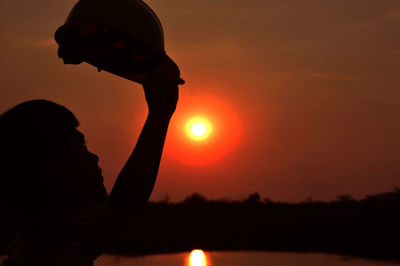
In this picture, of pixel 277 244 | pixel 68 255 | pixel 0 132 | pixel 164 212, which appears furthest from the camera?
pixel 277 244

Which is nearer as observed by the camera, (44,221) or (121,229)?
(44,221)

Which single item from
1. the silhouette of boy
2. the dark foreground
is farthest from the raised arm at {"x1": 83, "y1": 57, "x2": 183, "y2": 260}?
the dark foreground

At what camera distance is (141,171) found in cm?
179

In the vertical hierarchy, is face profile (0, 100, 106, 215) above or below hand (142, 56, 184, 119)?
below

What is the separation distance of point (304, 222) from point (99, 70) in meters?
40.6

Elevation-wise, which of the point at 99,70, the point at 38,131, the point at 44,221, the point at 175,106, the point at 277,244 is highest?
the point at 277,244

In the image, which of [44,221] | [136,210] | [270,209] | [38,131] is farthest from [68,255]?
[270,209]

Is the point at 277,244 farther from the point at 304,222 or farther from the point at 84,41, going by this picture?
the point at 84,41

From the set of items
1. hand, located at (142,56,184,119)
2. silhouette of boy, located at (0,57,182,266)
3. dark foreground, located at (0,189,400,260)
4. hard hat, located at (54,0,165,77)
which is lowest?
silhouette of boy, located at (0,57,182,266)

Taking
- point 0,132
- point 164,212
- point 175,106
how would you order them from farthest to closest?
point 164,212, point 175,106, point 0,132

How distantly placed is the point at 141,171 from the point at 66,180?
0.24 metres

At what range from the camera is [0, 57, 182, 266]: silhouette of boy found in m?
1.69

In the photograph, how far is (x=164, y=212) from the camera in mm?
36156

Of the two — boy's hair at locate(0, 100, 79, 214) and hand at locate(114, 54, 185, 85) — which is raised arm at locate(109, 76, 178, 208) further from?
boy's hair at locate(0, 100, 79, 214)
